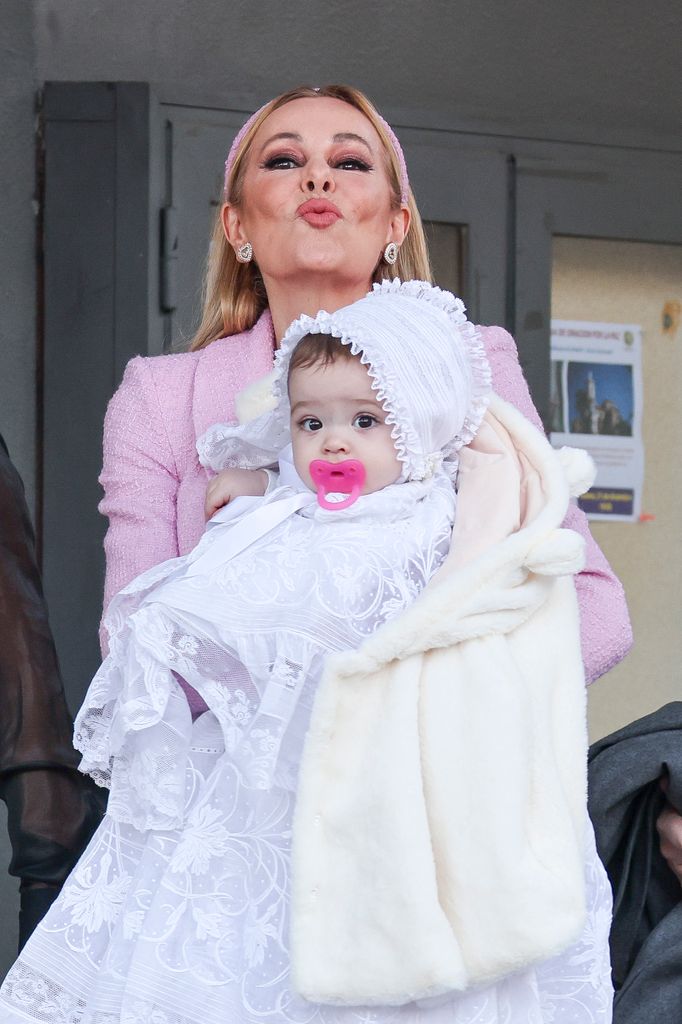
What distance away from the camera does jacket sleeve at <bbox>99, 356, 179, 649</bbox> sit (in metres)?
2.89

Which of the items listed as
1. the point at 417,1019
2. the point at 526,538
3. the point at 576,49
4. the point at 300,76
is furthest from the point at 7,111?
the point at 417,1019

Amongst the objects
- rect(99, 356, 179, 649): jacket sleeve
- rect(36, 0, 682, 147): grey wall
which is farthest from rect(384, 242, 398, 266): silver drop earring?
rect(36, 0, 682, 147): grey wall

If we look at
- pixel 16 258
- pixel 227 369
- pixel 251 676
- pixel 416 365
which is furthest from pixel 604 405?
pixel 251 676

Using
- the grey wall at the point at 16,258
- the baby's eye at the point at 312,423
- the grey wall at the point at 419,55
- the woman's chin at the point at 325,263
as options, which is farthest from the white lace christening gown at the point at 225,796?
the grey wall at the point at 419,55

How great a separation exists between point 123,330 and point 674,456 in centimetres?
158

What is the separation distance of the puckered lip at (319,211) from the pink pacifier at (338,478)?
2.50 ft

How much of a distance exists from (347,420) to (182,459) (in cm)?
60

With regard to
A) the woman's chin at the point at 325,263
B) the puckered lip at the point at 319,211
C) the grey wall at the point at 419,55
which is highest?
the grey wall at the point at 419,55

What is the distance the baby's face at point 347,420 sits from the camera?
2467 mm

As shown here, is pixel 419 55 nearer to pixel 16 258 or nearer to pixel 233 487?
pixel 16 258

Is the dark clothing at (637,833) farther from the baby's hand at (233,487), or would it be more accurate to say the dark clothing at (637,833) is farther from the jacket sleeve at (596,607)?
the baby's hand at (233,487)

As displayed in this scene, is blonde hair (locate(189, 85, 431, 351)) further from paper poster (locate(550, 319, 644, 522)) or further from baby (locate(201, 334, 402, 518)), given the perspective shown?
paper poster (locate(550, 319, 644, 522))

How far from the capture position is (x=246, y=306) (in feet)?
10.8

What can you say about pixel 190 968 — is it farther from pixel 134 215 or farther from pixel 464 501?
pixel 134 215
